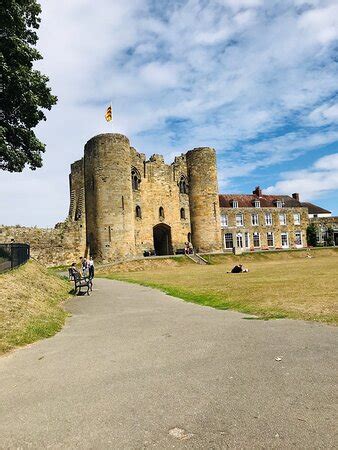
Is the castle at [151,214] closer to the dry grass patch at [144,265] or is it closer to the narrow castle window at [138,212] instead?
the narrow castle window at [138,212]

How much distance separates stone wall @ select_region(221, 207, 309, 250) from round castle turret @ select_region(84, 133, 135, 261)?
23.2 meters

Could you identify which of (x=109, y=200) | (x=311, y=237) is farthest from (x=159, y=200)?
(x=311, y=237)

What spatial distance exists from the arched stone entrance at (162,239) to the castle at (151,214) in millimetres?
131

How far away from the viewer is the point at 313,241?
6844cm

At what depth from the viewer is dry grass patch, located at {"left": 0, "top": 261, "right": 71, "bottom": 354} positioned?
8.72m

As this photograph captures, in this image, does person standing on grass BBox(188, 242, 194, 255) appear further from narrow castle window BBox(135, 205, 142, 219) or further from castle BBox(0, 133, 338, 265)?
narrow castle window BBox(135, 205, 142, 219)

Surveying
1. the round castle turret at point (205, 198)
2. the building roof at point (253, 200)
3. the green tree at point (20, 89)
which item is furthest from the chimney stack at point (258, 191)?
the green tree at point (20, 89)

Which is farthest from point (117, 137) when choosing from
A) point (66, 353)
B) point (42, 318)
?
point (66, 353)

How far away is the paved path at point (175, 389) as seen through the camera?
3924mm

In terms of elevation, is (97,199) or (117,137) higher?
(117,137)

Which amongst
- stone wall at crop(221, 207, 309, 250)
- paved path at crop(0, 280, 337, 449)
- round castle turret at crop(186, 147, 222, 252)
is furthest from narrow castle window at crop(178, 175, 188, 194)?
paved path at crop(0, 280, 337, 449)

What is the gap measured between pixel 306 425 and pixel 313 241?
2702 inches

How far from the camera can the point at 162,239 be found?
2096 inches

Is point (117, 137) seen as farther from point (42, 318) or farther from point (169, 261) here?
→ point (42, 318)
